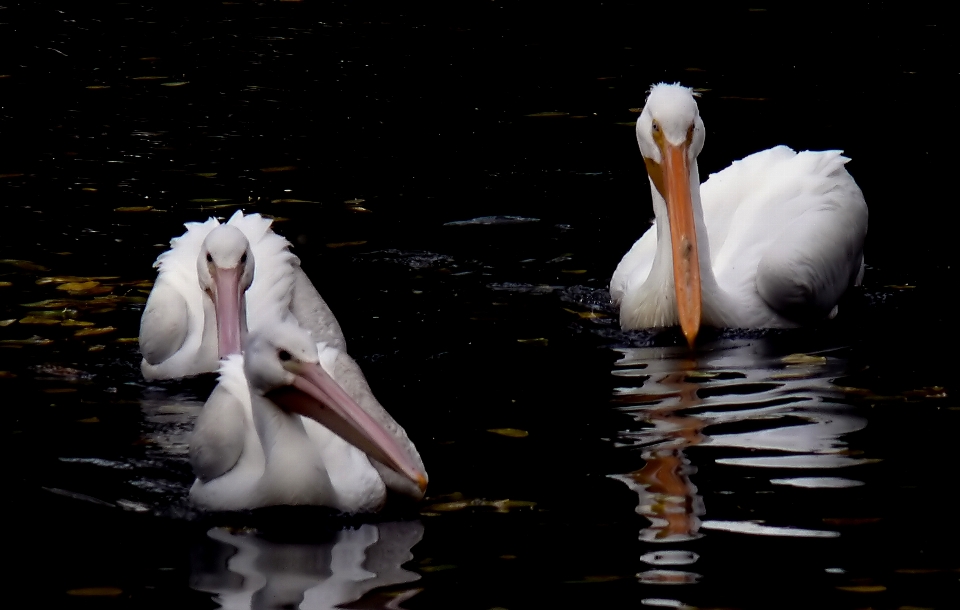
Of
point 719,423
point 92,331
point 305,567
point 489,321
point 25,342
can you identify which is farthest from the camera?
point 489,321

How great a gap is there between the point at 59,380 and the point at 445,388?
153 centimetres

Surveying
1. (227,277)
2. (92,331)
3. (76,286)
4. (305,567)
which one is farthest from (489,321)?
(305,567)

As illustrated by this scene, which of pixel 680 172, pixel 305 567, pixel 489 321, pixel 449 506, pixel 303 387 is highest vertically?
pixel 680 172

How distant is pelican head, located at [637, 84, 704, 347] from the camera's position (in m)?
7.32

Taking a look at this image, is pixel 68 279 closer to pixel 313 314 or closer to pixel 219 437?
pixel 313 314

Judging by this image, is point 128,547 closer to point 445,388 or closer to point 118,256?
point 445,388

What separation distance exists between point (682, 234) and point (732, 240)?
2.48 feet

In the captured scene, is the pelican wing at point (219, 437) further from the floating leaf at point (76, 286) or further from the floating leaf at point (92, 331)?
the floating leaf at point (76, 286)

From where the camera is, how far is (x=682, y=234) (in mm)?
7434

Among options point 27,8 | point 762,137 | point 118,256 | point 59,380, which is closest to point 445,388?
point 59,380

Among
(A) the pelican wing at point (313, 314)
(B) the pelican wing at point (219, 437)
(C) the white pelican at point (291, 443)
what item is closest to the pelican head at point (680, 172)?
(A) the pelican wing at point (313, 314)


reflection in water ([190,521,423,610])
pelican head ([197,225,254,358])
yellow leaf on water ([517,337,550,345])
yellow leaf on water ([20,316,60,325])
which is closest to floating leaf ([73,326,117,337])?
yellow leaf on water ([20,316,60,325])

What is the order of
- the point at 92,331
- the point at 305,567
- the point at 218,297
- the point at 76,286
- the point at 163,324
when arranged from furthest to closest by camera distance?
the point at 76,286, the point at 92,331, the point at 163,324, the point at 218,297, the point at 305,567

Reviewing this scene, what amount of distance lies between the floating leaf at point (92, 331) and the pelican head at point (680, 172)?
2.51 meters
